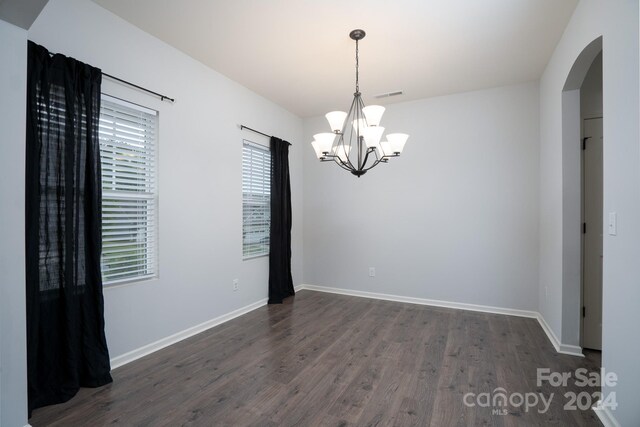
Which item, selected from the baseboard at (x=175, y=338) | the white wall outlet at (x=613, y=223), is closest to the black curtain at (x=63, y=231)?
the baseboard at (x=175, y=338)

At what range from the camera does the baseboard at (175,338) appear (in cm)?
256

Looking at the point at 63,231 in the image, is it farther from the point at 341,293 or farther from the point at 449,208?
the point at 449,208

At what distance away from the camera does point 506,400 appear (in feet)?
6.84

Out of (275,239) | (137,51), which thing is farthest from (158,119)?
(275,239)

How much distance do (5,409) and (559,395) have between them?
331cm

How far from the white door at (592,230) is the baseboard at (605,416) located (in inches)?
45.2

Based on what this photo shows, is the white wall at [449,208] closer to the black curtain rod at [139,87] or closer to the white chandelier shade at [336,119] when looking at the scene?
the white chandelier shade at [336,119]

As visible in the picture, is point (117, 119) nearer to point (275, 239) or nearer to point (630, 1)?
point (275, 239)

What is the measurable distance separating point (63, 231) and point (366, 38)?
2846 millimetres

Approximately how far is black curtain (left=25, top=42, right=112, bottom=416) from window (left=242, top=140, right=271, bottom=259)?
1.84m

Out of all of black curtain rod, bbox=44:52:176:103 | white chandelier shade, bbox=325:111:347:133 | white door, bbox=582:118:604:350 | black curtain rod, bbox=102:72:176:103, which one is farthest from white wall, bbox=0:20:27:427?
white door, bbox=582:118:604:350

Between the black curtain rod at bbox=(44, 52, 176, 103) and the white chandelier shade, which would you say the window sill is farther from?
the white chandelier shade

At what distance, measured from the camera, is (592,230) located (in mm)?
2836

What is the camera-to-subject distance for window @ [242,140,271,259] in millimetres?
4047
